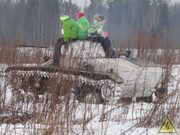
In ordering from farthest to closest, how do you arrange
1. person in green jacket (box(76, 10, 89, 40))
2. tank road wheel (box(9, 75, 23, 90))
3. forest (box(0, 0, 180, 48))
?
forest (box(0, 0, 180, 48)) < person in green jacket (box(76, 10, 89, 40)) < tank road wheel (box(9, 75, 23, 90))

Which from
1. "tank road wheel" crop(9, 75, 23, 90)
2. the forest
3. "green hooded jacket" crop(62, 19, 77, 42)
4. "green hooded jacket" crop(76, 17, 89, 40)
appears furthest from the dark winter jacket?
the forest

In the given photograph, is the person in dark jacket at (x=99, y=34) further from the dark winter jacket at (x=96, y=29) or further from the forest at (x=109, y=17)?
the forest at (x=109, y=17)

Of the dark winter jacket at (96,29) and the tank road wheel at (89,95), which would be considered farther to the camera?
the dark winter jacket at (96,29)

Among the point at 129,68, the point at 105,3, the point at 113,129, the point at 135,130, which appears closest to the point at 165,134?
the point at 135,130

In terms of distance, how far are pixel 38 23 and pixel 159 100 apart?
28480 mm

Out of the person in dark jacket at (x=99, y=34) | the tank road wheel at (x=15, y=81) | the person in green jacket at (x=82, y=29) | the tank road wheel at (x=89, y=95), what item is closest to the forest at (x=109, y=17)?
the tank road wheel at (x=15, y=81)

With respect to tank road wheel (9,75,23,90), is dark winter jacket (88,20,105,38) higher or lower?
higher

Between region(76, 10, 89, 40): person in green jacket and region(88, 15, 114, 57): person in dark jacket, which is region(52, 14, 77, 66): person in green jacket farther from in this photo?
region(88, 15, 114, 57): person in dark jacket

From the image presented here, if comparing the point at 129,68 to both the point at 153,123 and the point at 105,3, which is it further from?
the point at 105,3

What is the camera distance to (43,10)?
31.1 m

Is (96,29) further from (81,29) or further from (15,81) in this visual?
(15,81)

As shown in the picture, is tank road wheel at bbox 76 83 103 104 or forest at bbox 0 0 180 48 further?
forest at bbox 0 0 180 48

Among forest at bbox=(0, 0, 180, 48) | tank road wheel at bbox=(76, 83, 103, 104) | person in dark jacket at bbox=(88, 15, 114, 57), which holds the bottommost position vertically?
tank road wheel at bbox=(76, 83, 103, 104)

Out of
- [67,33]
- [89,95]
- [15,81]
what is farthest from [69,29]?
[15,81]
